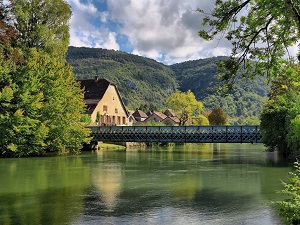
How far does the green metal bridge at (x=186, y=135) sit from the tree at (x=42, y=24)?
11446 millimetres

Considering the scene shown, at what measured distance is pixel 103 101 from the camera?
61.9 metres

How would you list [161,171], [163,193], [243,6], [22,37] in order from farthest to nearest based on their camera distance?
1. [22,37]
2. [161,171]
3. [163,193]
4. [243,6]

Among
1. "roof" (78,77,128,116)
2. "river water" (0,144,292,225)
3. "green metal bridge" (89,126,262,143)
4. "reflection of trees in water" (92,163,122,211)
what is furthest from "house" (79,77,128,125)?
"river water" (0,144,292,225)

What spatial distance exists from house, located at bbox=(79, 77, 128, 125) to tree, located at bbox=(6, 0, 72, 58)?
18.0 m

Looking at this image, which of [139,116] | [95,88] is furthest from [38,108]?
[139,116]

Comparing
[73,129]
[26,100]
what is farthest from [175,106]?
[26,100]

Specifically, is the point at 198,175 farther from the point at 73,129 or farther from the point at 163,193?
the point at 73,129

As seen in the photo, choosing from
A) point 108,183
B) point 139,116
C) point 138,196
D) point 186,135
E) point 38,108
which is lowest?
point 138,196

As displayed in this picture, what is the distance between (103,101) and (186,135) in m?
21.1

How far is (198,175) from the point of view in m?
23.7

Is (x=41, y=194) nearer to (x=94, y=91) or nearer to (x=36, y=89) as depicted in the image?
(x=36, y=89)

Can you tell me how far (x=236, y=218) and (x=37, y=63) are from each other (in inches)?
1161

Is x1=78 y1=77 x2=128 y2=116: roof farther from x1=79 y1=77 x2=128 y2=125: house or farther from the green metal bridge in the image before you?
the green metal bridge

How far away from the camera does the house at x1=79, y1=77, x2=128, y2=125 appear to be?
6079 centimetres
